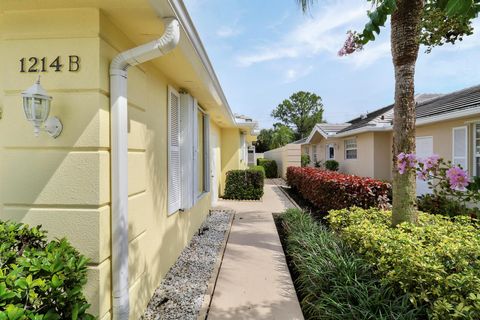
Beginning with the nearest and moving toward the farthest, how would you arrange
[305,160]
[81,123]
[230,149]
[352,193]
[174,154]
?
1. [81,123]
2. [174,154]
3. [352,193]
4. [230,149]
5. [305,160]

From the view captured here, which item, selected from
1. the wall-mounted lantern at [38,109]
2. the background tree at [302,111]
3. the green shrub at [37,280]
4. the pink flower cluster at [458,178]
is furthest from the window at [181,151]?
the background tree at [302,111]

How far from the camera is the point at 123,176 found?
2844 millimetres

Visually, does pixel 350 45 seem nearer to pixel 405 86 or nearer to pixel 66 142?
pixel 405 86

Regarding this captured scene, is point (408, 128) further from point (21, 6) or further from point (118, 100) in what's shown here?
point (21, 6)

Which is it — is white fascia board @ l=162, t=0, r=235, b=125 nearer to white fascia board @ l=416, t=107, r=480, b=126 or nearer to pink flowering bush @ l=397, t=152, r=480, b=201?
pink flowering bush @ l=397, t=152, r=480, b=201

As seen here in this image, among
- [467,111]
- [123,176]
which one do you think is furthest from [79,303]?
[467,111]

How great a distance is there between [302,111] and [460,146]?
59.5 meters

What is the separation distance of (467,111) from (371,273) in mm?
7415

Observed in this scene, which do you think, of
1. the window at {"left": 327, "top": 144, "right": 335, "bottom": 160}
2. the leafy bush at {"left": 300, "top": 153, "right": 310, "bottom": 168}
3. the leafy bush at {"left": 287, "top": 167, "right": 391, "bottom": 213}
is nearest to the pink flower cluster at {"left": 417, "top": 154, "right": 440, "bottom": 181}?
the leafy bush at {"left": 287, "top": 167, "right": 391, "bottom": 213}

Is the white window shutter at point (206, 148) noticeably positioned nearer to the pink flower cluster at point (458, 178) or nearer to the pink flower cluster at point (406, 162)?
the pink flower cluster at point (406, 162)

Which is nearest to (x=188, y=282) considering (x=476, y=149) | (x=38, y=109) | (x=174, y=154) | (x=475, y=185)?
(x=174, y=154)

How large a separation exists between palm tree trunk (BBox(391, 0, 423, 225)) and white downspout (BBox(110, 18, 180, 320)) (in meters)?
4.24

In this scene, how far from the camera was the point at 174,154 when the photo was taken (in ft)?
17.1

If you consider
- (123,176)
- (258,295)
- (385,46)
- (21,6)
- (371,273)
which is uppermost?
(385,46)
